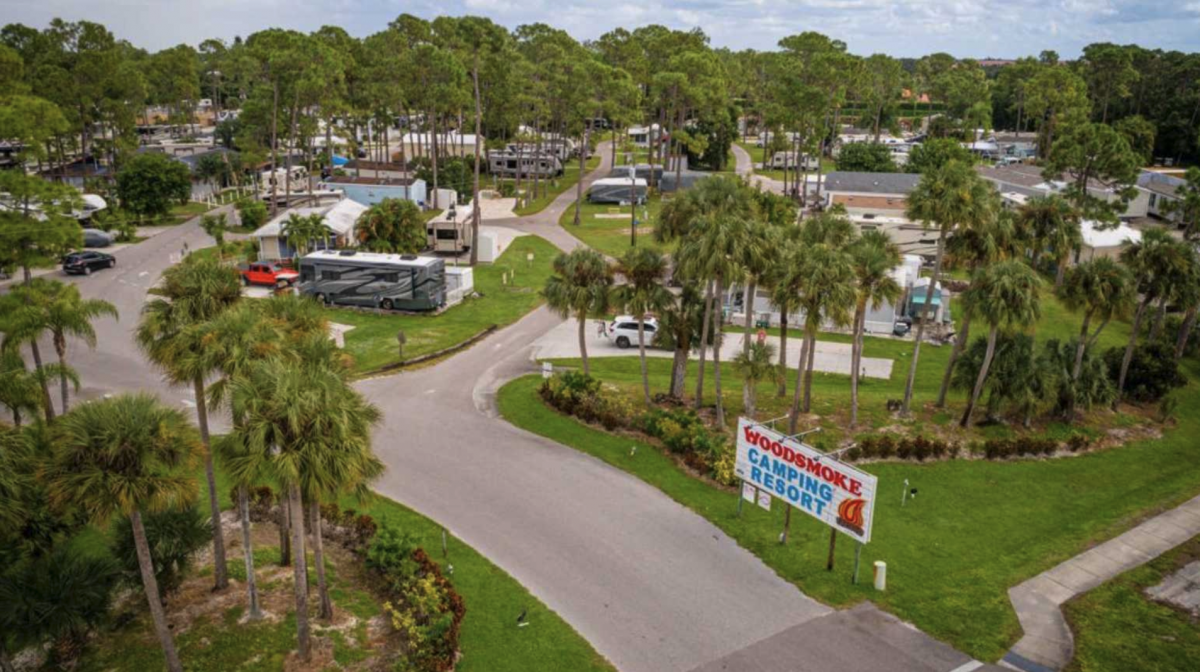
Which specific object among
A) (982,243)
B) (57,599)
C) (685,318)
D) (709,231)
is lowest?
(57,599)

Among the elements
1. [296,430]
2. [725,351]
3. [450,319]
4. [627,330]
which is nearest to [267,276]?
[450,319]

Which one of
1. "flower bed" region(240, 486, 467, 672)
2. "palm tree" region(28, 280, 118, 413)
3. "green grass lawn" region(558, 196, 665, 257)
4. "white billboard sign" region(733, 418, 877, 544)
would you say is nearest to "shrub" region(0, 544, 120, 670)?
"flower bed" region(240, 486, 467, 672)

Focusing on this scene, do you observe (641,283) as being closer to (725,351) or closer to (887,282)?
(887,282)

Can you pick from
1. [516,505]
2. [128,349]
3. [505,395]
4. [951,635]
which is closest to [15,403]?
[516,505]

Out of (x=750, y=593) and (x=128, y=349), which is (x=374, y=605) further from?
(x=128, y=349)

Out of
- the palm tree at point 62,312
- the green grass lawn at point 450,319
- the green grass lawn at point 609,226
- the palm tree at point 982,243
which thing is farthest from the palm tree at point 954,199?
the green grass lawn at point 609,226

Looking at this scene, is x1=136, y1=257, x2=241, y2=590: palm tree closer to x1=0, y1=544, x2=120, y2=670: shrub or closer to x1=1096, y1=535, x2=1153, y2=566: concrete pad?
x1=0, y1=544, x2=120, y2=670: shrub

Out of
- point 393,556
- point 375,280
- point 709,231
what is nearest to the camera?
point 393,556
